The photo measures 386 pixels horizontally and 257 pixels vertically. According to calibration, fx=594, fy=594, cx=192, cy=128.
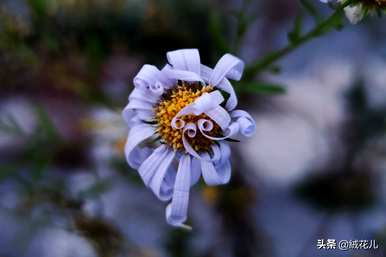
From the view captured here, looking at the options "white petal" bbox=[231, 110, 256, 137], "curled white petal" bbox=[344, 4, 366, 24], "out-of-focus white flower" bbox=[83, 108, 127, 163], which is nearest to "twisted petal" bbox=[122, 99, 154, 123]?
"white petal" bbox=[231, 110, 256, 137]

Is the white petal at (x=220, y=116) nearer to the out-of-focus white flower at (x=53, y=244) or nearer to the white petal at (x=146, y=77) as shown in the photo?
the white petal at (x=146, y=77)

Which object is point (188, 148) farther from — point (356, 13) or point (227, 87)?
point (356, 13)

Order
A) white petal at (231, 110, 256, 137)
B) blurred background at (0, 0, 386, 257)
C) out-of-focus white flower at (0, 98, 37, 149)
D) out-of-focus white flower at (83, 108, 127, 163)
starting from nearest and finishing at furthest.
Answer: white petal at (231, 110, 256, 137), blurred background at (0, 0, 386, 257), out-of-focus white flower at (83, 108, 127, 163), out-of-focus white flower at (0, 98, 37, 149)

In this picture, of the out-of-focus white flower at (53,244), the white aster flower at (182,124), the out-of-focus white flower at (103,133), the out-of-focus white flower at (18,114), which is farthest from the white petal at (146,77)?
the out-of-focus white flower at (18,114)

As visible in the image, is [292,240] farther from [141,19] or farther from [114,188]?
[141,19]

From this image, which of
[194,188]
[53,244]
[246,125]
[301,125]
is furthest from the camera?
[301,125]

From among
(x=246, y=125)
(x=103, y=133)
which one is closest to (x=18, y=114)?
(x=103, y=133)

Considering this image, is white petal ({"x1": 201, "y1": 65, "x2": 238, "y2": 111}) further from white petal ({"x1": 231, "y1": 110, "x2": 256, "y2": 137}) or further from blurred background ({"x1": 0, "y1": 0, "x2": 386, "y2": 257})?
blurred background ({"x1": 0, "y1": 0, "x2": 386, "y2": 257})
